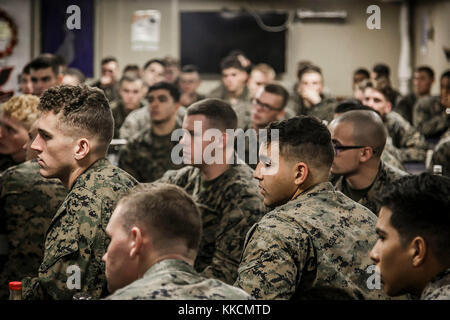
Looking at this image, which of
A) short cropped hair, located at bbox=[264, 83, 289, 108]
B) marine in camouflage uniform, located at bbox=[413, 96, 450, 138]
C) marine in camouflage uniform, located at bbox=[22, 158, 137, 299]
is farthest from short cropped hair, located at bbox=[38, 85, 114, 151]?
marine in camouflage uniform, located at bbox=[413, 96, 450, 138]

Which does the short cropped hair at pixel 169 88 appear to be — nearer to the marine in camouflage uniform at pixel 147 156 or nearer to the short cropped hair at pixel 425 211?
the marine in camouflage uniform at pixel 147 156

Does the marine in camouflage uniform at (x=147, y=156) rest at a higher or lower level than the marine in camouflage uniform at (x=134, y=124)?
lower

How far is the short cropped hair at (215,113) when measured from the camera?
3693mm

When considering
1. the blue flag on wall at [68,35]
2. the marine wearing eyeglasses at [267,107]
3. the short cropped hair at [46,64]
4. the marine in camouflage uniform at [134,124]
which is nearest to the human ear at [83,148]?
the marine wearing eyeglasses at [267,107]

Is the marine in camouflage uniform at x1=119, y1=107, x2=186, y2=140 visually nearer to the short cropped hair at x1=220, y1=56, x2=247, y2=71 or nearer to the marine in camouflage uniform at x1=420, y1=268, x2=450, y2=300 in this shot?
the short cropped hair at x1=220, y1=56, x2=247, y2=71

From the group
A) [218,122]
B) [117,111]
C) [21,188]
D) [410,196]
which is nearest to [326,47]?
[117,111]

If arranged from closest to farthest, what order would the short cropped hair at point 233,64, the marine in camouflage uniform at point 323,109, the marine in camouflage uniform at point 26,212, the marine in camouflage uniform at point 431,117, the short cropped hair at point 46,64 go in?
the marine in camouflage uniform at point 26,212 < the short cropped hair at point 46,64 < the marine in camouflage uniform at point 323,109 < the marine in camouflage uniform at point 431,117 < the short cropped hair at point 233,64

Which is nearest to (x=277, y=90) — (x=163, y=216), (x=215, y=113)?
(x=215, y=113)

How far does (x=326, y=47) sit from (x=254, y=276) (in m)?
9.58

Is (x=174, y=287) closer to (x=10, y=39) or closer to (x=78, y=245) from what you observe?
(x=78, y=245)

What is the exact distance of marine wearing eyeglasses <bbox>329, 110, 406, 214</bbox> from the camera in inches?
134

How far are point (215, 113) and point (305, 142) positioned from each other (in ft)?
4.04

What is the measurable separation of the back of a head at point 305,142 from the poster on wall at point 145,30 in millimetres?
8888

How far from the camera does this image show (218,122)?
369 centimetres
